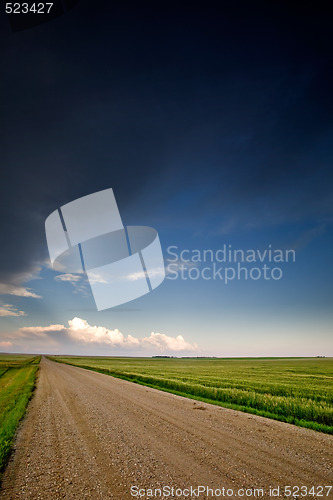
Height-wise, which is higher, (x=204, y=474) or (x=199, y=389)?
(x=204, y=474)

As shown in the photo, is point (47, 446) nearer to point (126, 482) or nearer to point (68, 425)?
point (68, 425)

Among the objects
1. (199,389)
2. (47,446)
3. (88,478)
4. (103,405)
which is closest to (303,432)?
(88,478)

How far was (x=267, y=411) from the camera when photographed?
39.1ft

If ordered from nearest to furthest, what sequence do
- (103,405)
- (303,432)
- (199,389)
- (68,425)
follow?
(303,432) → (68,425) → (103,405) → (199,389)

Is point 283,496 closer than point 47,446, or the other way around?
point 283,496

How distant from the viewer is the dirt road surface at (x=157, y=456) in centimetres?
498

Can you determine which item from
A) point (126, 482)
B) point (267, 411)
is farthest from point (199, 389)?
point (126, 482)

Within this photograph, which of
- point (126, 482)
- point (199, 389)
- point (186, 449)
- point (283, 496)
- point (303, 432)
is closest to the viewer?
point (283, 496)

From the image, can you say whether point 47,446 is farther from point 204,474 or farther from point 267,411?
point 267,411

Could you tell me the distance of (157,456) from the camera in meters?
6.35

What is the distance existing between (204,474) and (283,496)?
5.00 ft

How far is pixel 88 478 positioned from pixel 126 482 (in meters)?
0.79

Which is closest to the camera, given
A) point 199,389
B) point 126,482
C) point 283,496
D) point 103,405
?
point 283,496

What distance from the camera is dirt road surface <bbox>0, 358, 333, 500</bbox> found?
4977 mm
